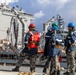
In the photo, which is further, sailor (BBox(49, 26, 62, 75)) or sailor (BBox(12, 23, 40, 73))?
sailor (BBox(12, 23, 40, 73))

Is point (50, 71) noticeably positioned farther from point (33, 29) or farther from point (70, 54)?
point (33, 29)

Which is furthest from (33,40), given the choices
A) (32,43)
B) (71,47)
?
(71,47)

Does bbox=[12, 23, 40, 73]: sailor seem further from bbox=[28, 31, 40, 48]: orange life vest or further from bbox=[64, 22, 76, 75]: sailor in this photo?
bbox=[64, 22, 76, 75]: sailor

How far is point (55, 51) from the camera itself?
798 centimetres

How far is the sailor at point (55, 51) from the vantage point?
26.2 feet

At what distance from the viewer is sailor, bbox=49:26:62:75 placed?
8000mm

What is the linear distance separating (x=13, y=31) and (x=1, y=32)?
10.8 ft

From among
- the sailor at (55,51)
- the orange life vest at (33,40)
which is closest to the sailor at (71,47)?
the sailor at (55,51)

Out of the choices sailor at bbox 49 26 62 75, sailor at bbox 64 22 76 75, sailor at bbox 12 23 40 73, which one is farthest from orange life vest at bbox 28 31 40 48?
sailor at bbox 64 22 76 75

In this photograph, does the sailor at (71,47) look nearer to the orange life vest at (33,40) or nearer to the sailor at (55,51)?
the sailor at (55,51)

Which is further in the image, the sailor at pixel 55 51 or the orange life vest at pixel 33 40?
the orange life vest at pixel 33 40

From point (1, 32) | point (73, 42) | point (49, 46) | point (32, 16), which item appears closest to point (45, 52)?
point (49, 46)

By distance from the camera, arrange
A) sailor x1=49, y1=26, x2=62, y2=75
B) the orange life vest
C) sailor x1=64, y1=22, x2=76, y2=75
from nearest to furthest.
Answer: sailor x1=49, y1=26, x2=62, y2=75 < sailor x1=64, y1=22, x2=76, y2=75 < the orange life vest

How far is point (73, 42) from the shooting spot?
8.20 meters
